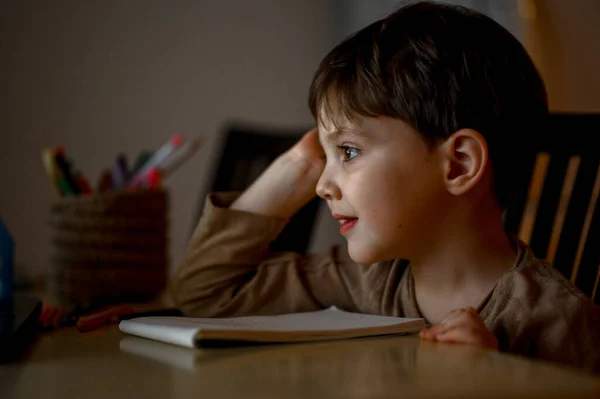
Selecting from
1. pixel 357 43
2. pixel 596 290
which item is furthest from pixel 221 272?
pixel 596 290

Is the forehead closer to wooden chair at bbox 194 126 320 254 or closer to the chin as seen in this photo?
the chin

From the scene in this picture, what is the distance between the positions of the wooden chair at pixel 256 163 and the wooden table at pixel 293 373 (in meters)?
0.54

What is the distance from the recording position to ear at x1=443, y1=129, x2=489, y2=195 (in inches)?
30.4

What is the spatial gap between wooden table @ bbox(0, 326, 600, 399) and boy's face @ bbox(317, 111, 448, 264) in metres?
0.16

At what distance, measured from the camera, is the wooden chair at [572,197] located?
2.87 ft

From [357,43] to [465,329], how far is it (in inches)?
13.6

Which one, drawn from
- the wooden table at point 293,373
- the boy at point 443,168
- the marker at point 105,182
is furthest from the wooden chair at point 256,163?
the wooden table at point 293,373

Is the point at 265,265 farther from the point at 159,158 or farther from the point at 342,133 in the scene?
the point at 159,158

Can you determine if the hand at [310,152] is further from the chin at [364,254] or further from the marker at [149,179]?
the marker at [149,179]

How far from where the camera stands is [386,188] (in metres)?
0.78

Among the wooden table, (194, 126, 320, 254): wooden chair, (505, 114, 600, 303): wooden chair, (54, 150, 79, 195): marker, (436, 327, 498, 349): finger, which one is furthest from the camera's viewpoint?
(54, 150, 79, 195): marker

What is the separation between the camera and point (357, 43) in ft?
2.72

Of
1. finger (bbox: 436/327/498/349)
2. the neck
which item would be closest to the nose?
the neck

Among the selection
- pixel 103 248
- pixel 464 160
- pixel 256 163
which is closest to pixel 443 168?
pixel 464 160
